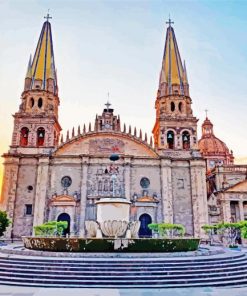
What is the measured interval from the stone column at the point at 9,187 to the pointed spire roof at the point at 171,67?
19002 mm

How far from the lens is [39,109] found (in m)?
34.6

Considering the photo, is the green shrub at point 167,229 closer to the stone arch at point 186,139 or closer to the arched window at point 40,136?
the stone arch at point 186,139

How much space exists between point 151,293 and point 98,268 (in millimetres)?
2188

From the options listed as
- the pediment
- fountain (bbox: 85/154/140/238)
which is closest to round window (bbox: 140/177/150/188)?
the pediment

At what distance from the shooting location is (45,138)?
3338 centimetres

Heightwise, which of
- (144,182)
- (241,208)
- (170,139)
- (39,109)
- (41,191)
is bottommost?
(241,208)

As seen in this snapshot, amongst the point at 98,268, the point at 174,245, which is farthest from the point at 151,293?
the point at 174,245

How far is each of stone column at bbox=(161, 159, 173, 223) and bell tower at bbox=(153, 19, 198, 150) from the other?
8.53 ft

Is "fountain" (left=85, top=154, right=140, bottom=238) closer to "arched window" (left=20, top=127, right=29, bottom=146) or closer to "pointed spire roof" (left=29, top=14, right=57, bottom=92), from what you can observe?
"arched window" (left=20, top=127, right=29, bottom=146)

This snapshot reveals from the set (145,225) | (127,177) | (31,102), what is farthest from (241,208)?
(31,102)

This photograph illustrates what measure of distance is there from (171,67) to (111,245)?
29491 mm

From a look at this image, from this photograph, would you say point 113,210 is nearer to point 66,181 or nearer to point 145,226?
point 145,226

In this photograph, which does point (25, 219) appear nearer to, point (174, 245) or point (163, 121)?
point (163, 121)

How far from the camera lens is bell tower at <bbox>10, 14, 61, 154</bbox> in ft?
109
